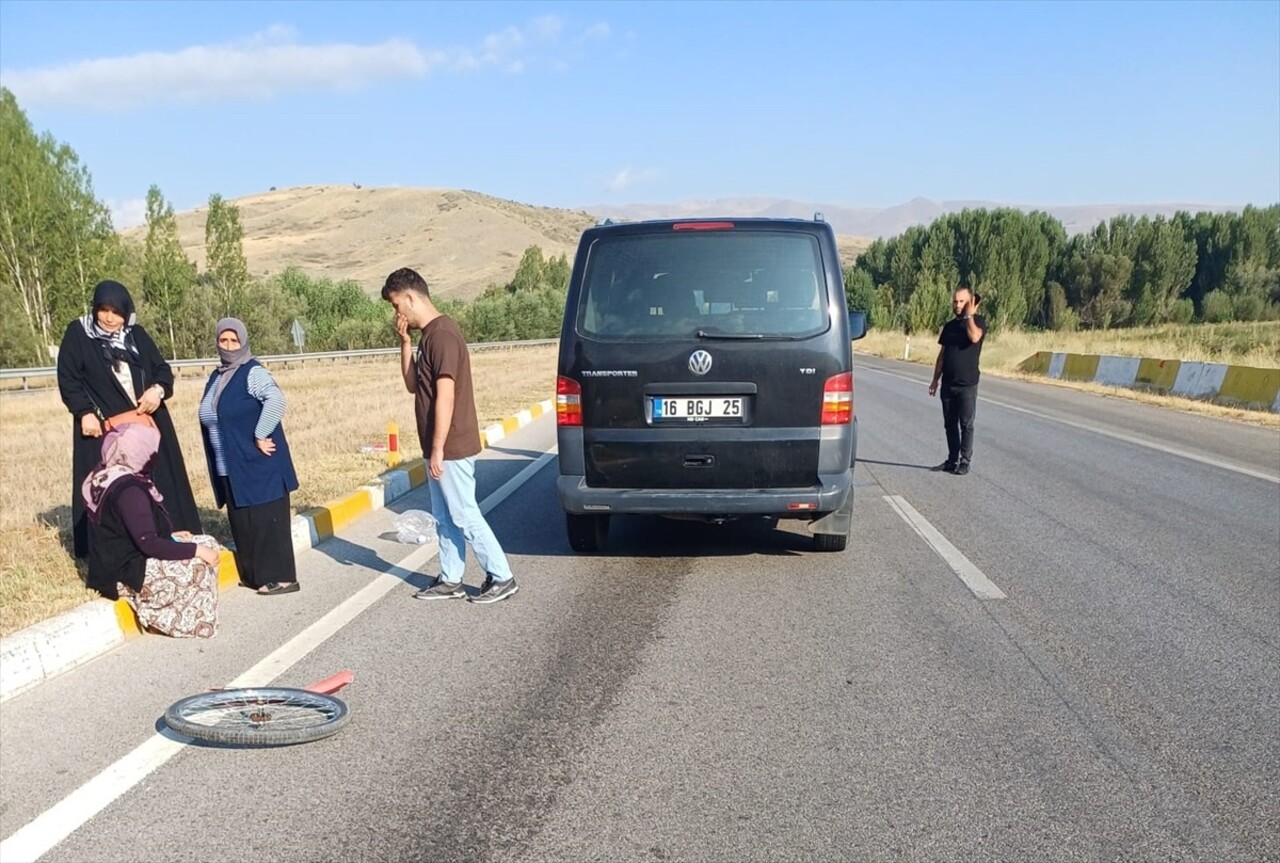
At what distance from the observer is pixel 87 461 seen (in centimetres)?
616

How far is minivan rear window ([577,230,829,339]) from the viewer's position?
20.8ft

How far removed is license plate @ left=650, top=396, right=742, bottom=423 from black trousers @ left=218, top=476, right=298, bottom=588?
7.89ft

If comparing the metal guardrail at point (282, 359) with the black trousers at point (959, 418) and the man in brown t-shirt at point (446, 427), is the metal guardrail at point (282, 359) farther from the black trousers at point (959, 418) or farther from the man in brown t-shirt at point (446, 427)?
the man in brown t-shirt at point (446, 427)

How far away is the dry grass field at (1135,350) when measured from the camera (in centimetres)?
2006

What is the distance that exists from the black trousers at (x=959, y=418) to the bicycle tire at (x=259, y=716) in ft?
26.0

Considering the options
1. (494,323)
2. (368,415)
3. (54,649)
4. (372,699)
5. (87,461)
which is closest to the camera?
(372,699)

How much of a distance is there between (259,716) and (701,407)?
3154 mm

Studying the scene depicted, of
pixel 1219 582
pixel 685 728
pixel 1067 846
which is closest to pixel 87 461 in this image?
pixel 685 728

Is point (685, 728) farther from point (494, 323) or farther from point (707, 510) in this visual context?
point (494, 323)

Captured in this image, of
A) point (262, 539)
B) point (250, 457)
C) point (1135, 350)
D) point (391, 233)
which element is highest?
point (391, 233)

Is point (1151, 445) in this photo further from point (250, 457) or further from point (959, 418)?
point (250, 457)

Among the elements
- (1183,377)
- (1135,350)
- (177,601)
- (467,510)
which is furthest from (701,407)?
(1135,350)

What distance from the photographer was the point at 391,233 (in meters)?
143

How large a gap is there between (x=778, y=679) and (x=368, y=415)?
14.4 metres
